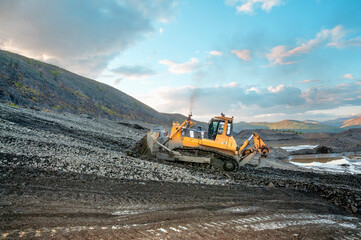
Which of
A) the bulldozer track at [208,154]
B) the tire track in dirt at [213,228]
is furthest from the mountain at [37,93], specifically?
the tire track in dirt at [213,228]

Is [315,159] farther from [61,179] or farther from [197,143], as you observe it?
[61,179]

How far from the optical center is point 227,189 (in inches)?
288

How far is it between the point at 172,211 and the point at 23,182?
372 centimetres

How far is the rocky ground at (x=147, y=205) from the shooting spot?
3969 millimetres

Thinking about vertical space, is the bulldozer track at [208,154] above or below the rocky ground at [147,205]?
above

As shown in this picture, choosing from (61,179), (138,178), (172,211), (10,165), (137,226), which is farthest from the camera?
(138,178)

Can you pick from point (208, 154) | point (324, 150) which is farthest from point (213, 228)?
point (324, 150)

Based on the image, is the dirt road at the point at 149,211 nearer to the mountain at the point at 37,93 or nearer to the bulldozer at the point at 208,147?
the bulldozer at the point at 208,147

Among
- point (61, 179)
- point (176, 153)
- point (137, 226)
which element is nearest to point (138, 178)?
point (61, 179)

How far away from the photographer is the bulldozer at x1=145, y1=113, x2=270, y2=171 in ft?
38.5

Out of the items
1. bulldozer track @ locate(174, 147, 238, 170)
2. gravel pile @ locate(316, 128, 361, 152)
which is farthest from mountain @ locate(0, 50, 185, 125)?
gravel pile @ locate(316, 128, 361, 152)

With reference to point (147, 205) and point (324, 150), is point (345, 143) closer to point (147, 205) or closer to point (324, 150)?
point (324, 150)

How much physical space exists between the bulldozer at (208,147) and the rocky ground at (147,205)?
10.2 ft

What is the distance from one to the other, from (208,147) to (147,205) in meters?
7.14
